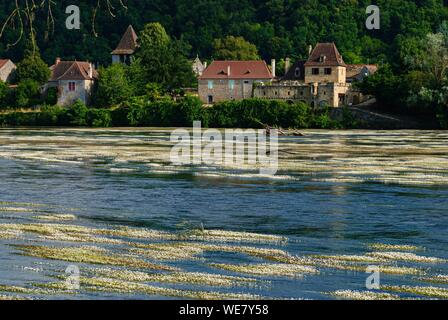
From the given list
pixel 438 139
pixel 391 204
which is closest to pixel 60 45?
pixel 438 139

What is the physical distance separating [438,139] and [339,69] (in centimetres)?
4011

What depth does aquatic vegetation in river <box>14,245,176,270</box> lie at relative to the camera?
956 inches

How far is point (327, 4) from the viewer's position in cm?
16212

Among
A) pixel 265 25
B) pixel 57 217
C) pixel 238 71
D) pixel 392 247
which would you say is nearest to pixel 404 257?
pixel 392 247

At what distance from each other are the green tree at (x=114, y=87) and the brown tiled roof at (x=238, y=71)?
9.50 m

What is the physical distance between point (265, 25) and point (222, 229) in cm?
13704

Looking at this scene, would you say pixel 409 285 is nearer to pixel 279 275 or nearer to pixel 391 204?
pixel 279 275

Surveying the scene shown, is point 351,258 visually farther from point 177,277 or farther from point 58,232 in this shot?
point 58,232

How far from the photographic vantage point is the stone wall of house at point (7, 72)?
442ft

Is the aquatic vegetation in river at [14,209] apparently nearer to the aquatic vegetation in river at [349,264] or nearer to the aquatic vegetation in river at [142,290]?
the aquatic vegetation in river at [142,290]

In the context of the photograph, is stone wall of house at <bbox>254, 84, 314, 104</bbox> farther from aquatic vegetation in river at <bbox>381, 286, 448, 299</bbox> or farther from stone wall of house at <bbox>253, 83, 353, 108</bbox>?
aquatic vegetation in river at <bbox>381, 286, 448, 299</bbox>

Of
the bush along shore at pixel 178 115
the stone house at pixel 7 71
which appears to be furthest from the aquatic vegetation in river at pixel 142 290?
the stone house at pixel 7 71

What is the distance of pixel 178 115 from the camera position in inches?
4589

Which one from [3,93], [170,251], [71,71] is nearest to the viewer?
[170,251]
